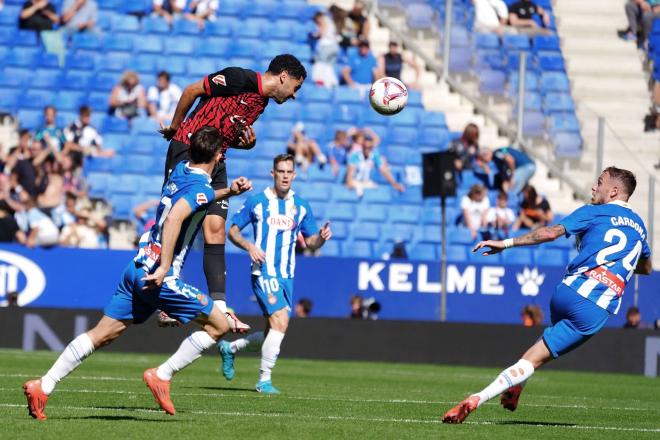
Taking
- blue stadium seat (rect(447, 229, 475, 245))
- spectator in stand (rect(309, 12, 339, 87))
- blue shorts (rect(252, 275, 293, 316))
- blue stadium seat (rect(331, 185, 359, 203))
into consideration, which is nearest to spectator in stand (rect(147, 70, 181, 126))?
spectator in stand (rect(309, 12, 339, 87))

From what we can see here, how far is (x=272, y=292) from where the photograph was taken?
13477 millimetres

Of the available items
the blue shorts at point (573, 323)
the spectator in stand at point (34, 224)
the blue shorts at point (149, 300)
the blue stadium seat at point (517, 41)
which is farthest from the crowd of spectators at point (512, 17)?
the blue shorts at point (149, 300)

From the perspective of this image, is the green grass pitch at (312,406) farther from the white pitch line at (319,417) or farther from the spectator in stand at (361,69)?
the spectator in stand at (361,69)

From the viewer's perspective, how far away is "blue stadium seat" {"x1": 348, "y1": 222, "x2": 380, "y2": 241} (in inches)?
928

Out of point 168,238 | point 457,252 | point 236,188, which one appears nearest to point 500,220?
point 457,252

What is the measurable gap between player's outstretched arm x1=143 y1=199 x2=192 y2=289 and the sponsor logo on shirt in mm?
4871

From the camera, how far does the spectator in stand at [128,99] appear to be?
24297mm

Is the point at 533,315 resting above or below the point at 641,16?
below

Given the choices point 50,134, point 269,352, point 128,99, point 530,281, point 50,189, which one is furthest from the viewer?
point 128,99

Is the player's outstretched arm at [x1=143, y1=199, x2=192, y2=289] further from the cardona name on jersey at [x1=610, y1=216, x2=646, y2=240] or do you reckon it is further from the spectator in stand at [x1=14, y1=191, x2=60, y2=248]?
the spectator in stand at [x1=14, y1=191, x2=60, y2=248]

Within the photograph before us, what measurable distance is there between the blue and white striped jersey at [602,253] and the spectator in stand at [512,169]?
1380cm

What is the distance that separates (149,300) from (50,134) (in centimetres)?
1441

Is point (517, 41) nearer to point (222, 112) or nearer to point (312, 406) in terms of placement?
A: point (222, 112)

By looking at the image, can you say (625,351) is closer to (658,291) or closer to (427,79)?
(658,291)
